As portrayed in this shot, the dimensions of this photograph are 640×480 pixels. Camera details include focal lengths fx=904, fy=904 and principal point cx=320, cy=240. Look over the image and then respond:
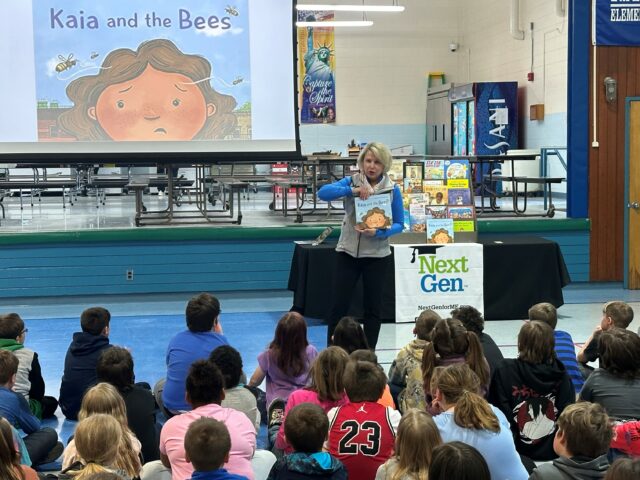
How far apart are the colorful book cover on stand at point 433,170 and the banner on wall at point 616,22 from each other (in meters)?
2.56

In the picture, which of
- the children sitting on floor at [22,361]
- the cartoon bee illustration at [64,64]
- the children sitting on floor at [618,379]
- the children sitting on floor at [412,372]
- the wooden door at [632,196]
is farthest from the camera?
the wooden door at [632,196]

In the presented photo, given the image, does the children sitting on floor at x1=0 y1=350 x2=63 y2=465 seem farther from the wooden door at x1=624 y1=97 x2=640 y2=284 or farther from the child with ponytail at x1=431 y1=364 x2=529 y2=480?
the wooden door at x1=624 y1=97 x2=640 y2=284

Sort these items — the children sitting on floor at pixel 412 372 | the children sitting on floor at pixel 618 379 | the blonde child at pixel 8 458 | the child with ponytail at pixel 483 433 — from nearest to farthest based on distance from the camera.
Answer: the blonde child at pixel 8 458
the child with ponytail at pixel 483 433
the children sitting on floor at pixel 618 379
the children sitting on floor at pixel 412 372

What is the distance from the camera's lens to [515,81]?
17312 millimetres

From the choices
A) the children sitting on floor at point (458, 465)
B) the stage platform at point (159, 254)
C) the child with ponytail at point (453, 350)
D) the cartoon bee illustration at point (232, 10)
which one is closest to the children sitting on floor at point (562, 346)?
the child with ponytail at point (453, 350)

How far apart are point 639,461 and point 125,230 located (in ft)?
24.9

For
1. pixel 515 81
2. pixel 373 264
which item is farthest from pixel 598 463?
pixel 515 81

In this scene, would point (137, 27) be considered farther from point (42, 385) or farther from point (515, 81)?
A: point (515, 81)

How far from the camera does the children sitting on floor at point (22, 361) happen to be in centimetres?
498

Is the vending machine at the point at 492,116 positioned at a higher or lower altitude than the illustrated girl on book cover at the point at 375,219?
higher

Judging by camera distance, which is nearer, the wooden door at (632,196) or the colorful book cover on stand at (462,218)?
the colorful book cover on stand at (462,218)

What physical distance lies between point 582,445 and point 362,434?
82 centimetres

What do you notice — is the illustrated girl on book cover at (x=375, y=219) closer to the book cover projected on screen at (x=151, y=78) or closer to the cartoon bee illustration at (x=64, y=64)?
the book cover projected on screen at (x=151, y=78)

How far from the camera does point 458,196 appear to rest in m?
8.34
